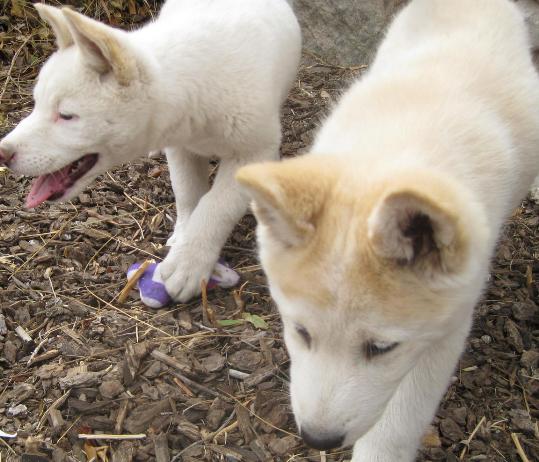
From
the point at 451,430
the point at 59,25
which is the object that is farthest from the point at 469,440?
the point at 59,25

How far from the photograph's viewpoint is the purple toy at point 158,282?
→ 390 centimetres

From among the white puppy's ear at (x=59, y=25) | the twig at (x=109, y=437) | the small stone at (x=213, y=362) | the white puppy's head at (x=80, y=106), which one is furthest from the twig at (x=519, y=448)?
the white puppy's ear at (x=59, y=25)

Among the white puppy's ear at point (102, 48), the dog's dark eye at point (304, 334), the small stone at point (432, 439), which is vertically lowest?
the small stone at point (432, 439)

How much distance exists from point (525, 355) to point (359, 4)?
11.9 feet

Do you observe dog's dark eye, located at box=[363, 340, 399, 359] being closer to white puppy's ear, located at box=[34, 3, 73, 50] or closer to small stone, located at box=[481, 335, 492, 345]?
small stone, located at box=[481, 335, 492, 345]

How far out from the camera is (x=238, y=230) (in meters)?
4.60

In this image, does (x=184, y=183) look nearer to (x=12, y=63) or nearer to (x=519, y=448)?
(x=519, y=448)

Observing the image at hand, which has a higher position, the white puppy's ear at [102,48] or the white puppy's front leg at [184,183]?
the white puppy's ear at [102,48]

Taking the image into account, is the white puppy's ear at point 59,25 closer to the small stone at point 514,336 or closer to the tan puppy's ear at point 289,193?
the tan puppy's ear at point 289,193

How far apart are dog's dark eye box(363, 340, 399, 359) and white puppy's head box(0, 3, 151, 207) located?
2005 millimetres

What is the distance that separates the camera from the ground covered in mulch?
10.5ft

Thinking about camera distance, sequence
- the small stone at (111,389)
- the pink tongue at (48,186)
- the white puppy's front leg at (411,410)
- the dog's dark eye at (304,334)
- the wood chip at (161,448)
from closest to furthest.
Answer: the dog's dark eye at (304,334) → the white puppy's front leg at (411,410) → the wood chip at (161,448) → the small stone at (111,389) → the pink tongue at (48,186)

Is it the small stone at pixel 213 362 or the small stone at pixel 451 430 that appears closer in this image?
the small stone at pixel 451 430

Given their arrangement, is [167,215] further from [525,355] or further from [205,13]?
[525,355]
